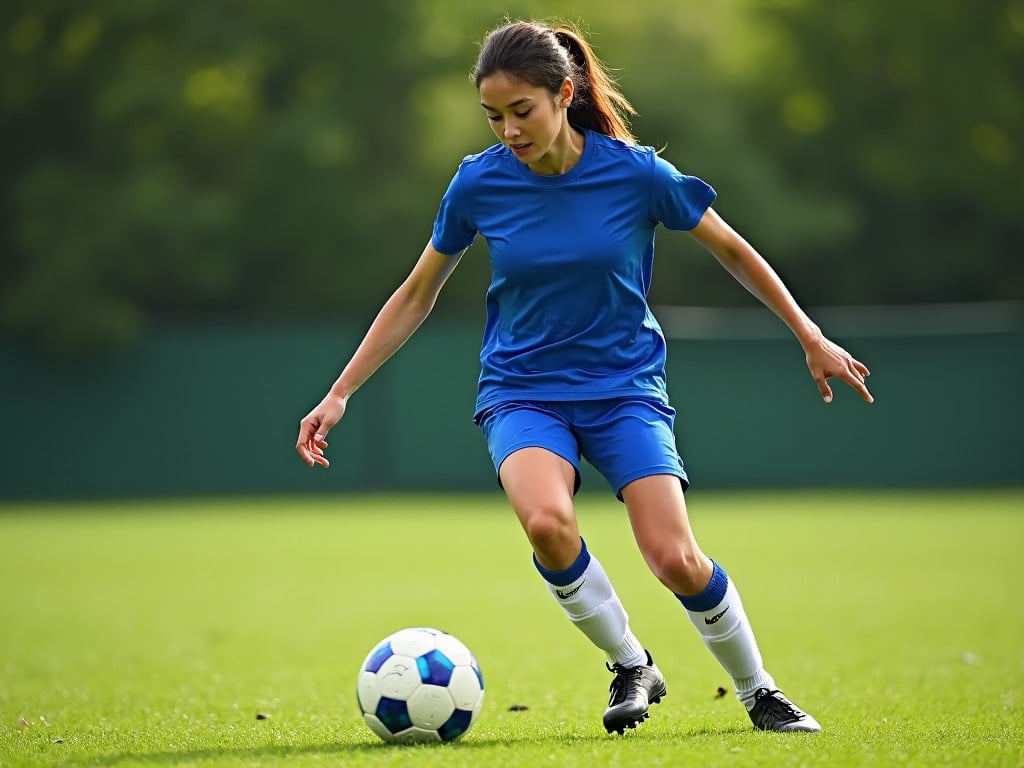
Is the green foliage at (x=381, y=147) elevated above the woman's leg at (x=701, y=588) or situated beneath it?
elevated above

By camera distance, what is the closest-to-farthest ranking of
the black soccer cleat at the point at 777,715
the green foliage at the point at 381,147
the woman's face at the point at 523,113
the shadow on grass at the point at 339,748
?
the shadow on grass at the point at 339,748 < the woman's face at the point at 523,113 < the black soccer cleat at the point at 777,715 < the green foliage at the point at 381,147

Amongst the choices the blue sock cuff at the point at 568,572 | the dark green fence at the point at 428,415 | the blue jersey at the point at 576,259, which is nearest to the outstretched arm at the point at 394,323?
the blue jersey at the point at 576,259

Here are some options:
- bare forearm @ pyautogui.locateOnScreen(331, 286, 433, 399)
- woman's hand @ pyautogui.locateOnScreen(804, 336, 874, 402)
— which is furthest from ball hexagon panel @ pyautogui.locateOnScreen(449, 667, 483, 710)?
woman's hand @ pyautogui.locateOnScreen(804, 336, 874, 402)

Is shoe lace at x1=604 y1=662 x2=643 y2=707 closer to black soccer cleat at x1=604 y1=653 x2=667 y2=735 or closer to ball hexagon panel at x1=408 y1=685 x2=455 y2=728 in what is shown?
black soccer cleat at x1=604 y1=653 x2=667 y2=735

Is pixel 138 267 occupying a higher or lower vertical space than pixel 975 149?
lower

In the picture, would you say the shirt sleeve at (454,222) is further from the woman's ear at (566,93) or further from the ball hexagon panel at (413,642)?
the ball hexagon panel at (413,642)

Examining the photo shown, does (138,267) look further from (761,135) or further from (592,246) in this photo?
(592,246)

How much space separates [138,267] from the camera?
27.8 meters

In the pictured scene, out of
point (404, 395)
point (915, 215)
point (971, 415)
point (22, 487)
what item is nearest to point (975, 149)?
point (915, 215)

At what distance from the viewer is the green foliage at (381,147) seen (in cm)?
2795

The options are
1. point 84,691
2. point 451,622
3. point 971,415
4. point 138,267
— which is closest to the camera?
point 84,691

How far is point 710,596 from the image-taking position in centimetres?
500

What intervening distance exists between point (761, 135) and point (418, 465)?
11.8m

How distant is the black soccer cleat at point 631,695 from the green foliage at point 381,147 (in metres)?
22.3
